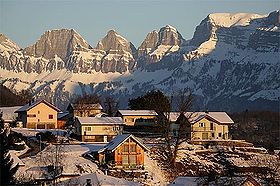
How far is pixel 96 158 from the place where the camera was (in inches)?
1956

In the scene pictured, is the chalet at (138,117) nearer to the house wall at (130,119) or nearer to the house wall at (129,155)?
the house wall at (130,119)

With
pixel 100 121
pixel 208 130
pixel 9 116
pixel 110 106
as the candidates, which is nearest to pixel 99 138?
pixel 100 121

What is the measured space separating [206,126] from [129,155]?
19295mm

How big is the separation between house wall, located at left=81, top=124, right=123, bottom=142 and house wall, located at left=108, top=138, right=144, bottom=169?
1130cm

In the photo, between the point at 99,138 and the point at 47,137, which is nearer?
the point at 47,137

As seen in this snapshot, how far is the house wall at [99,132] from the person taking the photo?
61.3m

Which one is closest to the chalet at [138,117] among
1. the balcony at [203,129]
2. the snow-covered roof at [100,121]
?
the balcony at [203,129]

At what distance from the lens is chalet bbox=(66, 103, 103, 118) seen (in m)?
78.2

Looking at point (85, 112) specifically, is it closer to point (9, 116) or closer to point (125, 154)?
point (9, 116)

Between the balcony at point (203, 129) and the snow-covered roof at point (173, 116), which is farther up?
the snow-covered roof at point (173, 116)

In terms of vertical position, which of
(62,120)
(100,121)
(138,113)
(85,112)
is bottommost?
(100,121)

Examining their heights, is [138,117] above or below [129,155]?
above

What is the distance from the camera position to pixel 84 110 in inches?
3098

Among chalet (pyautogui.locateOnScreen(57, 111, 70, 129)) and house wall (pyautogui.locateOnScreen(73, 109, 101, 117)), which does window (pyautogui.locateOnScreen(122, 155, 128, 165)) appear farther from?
house wall (pyautogui.locateOnScreen(73, 109, 101, 117))
